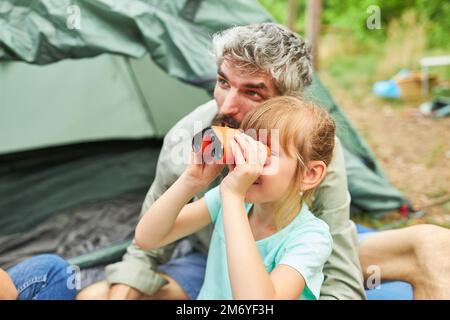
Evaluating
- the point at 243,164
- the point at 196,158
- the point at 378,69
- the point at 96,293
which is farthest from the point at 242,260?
the point at 378,69

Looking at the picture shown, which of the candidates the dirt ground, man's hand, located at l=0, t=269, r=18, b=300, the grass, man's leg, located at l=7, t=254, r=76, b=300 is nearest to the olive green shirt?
man's leg, located at l=7, t=254, r=76, b=300

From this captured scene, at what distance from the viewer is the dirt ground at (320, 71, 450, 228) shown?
109 inches

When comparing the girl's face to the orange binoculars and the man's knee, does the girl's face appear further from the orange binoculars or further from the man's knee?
the man's knee

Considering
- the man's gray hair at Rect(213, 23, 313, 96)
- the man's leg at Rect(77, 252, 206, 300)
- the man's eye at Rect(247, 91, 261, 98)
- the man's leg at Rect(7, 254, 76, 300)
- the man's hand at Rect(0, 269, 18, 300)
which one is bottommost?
the man's leg at Rect(77, 252, 206, 300)

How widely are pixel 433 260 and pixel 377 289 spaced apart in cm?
30

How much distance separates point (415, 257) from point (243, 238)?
0.69 meters

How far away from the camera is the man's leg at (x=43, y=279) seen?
1.48 metres

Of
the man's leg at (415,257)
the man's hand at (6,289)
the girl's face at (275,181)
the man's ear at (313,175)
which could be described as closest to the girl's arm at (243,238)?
the girl's face at (275,181)

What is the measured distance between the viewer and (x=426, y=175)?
3156mm

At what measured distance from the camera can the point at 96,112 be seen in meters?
3.13

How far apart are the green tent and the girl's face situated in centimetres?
57

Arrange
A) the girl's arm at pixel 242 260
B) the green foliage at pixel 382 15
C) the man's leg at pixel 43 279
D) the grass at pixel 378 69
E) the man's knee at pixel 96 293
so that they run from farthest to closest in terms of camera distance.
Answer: the green foliage at pixel 382 15, the grass at pixel 378 69, the man's knee at pixel 96 293, the man's leg at pixel 43 279, the girl's arm at pixel 242 260

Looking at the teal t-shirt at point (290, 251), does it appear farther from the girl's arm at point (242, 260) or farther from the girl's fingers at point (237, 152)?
the girl's fingers at point (237, 152)

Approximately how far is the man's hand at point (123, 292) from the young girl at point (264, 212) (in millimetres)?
345
